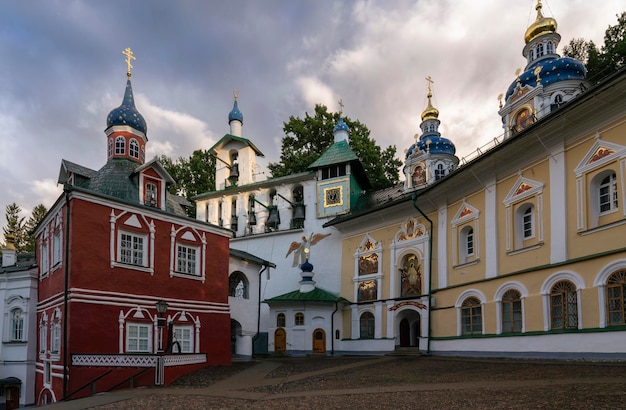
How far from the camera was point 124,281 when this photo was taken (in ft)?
62.6

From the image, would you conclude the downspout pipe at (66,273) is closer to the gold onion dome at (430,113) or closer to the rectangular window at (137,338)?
the rectangular window at (137,338)

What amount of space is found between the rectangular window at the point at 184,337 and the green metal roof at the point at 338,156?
1565cm

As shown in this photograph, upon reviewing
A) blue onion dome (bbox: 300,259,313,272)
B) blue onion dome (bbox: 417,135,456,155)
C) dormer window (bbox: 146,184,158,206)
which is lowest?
blue onion dome (bbox: 300,259,313,272)

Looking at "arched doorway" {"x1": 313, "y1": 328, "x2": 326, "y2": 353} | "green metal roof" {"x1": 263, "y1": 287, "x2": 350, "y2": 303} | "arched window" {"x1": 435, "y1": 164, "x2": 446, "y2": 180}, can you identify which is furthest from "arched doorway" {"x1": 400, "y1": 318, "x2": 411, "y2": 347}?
"arched window" {"x1": 435, "y1": 164, "x2": 446, "y2": 180}

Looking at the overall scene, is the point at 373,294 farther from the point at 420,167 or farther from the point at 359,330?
the point at 420,167

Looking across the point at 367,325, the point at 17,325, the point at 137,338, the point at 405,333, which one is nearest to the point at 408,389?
the point at 137,338

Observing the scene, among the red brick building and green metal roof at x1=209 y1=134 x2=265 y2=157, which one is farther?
green metal roof at x1=209 y1=134 x2=265 y2=157

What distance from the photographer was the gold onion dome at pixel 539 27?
96.9ft

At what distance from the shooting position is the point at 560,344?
1561 centimetres

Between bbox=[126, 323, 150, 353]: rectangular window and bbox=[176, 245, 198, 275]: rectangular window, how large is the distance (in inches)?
114

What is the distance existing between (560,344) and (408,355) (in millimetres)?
8244

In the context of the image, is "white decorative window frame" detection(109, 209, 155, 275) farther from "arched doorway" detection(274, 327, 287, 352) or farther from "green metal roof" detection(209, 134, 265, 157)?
"green metal roof" detection(209, 134, 265, 157)

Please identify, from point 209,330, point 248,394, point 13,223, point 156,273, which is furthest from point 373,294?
point 13,223

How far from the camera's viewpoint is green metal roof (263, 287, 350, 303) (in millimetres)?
28266
